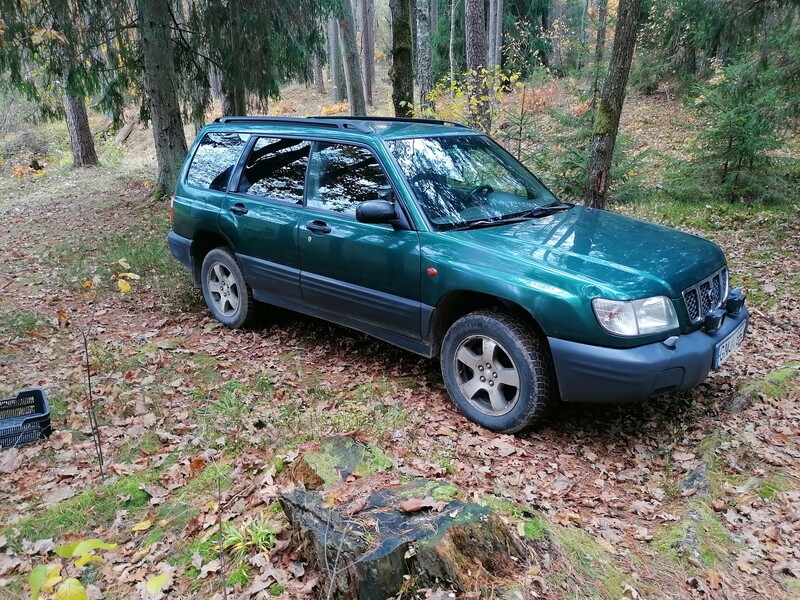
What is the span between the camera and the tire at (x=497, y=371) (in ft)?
12.9

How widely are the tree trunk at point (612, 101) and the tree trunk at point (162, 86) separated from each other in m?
7.80

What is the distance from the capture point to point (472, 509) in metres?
2.75

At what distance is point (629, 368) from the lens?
3.59m

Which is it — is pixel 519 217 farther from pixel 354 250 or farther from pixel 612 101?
pixel 612 101

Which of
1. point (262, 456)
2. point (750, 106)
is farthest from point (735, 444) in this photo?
point (750, 106)

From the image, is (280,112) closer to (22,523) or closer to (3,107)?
(3,107)

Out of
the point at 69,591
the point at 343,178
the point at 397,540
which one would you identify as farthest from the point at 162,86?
the point at 69,591

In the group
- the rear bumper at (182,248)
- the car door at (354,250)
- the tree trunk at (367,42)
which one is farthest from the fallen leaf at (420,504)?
the tree trunk at (367,42)

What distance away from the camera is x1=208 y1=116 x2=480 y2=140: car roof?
496 centimetres

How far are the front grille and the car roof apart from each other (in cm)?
242

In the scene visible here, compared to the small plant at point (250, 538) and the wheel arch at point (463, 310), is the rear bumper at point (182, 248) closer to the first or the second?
the wheel arch at point (463, 310)

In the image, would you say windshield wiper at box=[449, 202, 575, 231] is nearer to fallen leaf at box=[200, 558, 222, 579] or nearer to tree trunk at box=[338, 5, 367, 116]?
fallen leaf at box=[200, 558, 222, 579]

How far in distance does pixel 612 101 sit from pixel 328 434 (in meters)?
5.52

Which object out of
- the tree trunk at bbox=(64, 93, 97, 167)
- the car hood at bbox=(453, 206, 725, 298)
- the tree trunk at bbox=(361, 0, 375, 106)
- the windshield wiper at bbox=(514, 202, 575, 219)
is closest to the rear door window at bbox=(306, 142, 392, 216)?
the car hood at bbox=(453, 206, 725, 298)
